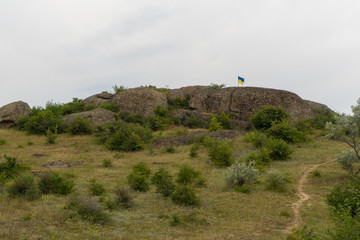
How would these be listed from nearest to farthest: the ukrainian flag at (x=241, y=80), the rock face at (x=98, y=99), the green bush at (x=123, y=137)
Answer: the green bush at (x=123, y=137) → the ukrainian flag at (x=241, y=80) → the rock face at (x=98, y=99)

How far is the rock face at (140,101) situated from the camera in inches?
1619

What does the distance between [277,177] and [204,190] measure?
374 cm

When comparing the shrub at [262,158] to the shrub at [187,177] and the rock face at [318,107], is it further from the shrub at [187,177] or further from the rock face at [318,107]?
the rock face at [318,107]

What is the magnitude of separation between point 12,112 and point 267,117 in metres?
30.5

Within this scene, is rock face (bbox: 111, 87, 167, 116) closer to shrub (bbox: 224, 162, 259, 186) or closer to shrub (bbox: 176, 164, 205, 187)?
shrub (bbox: 176, 164, 205, 187)

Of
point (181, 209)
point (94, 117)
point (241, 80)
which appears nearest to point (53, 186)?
point (181, 209)

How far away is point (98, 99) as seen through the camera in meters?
44.8

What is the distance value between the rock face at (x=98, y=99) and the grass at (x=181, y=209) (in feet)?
70.5

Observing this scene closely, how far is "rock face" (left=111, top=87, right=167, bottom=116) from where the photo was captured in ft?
135

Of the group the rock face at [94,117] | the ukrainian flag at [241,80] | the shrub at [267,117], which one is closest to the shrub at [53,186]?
the rock face at [94,117]

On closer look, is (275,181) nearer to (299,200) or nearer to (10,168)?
(299,200)

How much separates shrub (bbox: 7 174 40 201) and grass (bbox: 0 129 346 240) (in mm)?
334

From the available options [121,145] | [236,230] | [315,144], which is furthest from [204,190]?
[315,144]

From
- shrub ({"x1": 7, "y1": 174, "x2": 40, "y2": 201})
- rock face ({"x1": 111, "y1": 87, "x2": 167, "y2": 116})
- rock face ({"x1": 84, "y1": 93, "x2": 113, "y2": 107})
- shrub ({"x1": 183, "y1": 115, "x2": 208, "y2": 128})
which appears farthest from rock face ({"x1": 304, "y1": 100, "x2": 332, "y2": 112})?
→ shrub ({"x1": 7, "y1": 174, "x2": 40, "y2": 201})
